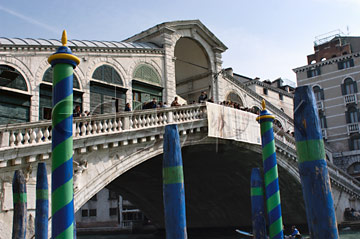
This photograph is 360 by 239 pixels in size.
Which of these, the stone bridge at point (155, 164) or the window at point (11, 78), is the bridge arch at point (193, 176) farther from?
the window at point (11, 78)

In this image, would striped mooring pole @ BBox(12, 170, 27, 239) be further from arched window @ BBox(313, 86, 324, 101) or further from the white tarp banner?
arched window @ BBox(313, 86, 324, 101)

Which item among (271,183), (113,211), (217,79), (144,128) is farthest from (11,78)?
(113,211)

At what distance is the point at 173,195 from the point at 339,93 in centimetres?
2645

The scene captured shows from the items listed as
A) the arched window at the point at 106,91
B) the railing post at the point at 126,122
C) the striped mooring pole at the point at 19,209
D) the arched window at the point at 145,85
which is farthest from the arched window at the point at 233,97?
the striped mooring pole at the point at 19,209

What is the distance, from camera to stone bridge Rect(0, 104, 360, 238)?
9742 mm

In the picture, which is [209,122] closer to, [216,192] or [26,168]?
[26,168]

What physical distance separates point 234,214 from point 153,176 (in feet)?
22.6

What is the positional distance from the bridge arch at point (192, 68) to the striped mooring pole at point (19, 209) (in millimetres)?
12307

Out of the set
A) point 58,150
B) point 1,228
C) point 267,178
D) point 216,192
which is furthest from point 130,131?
point 216,192

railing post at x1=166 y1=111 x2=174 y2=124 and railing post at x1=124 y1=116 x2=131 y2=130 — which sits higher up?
railing post at x1=166 y1=111 x2=174 y2=124

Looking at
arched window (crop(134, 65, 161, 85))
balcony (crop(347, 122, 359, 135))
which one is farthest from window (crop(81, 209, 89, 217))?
arched window (crop(134, 65, 161, 85))

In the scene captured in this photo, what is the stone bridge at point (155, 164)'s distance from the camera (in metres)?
9.74

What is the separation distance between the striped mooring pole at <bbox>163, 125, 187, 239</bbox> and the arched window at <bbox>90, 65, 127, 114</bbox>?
819cm

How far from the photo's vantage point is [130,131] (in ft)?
39.6
